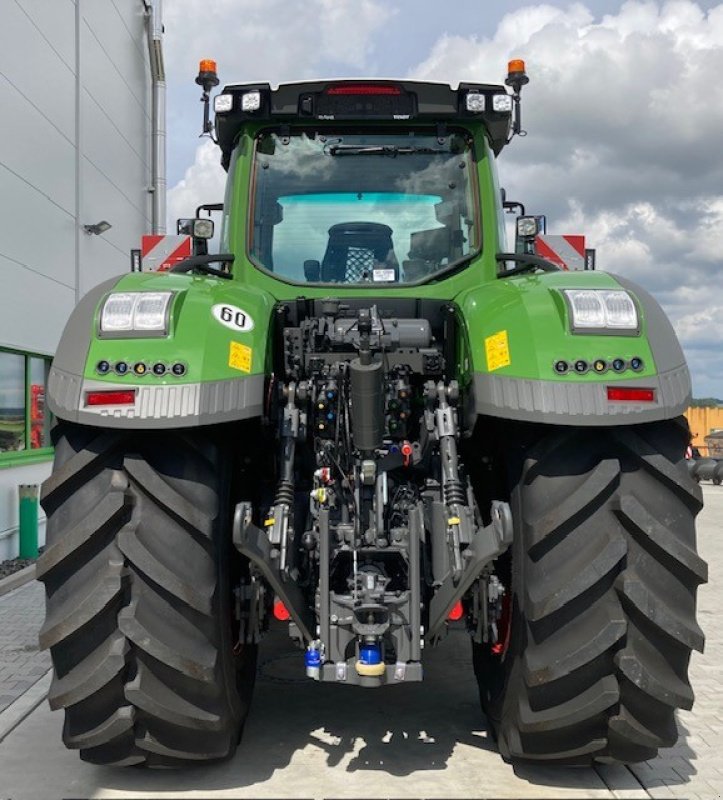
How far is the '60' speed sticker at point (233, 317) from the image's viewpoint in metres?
3.18

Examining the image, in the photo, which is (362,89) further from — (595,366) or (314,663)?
(314,663)

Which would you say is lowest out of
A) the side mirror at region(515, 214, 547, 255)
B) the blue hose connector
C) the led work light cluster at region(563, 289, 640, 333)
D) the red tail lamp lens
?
the blue hose connector

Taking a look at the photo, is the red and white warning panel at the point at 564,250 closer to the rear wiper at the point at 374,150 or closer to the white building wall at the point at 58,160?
the rear wiper at the point at 374,150

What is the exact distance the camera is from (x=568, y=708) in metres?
2.97

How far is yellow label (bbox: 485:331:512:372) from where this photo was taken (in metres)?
3.08

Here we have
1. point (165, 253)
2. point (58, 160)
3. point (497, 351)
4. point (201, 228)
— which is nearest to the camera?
point (497, 351)

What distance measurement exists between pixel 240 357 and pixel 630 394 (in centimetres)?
136

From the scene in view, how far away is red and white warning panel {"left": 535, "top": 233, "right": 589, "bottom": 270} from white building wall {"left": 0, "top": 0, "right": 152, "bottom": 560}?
17.1 feet

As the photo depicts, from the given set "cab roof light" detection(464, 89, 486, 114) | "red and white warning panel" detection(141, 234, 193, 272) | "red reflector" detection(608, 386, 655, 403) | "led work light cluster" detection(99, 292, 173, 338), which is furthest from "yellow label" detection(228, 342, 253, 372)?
"red and white warning panel" detection(141, 234, 193, 272)

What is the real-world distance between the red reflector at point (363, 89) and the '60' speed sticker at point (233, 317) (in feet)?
4.99

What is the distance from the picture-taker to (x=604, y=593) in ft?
9.66

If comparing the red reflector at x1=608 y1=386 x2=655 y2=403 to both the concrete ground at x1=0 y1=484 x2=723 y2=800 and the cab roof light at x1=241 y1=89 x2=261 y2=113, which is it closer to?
the concrete ground at x1=0 y1=484 x2=723 y2=800

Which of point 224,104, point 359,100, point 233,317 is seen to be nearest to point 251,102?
point 224,104

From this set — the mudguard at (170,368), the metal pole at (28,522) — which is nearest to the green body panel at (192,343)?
the mudguard at (170,368)
